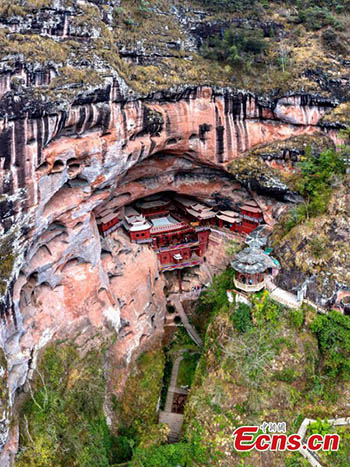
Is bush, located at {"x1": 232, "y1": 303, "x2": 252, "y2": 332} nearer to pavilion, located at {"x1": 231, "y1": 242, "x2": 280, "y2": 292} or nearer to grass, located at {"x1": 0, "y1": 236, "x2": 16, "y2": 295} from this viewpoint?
pavilion, located at {"x1": 231, "y1": 242, "x2": 280, "y2": 292}

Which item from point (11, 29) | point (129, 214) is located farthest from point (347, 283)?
point (11, 29)

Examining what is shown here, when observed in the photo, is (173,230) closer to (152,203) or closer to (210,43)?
(152,203)

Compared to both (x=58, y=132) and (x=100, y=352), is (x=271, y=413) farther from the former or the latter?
(x=58, y=132)

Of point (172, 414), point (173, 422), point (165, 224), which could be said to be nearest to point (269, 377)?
point (173, 422)

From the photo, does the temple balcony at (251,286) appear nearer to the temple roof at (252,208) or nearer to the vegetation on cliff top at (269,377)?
the vegetation on cliff top at (269,377)

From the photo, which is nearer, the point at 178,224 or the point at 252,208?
the point at 252,208

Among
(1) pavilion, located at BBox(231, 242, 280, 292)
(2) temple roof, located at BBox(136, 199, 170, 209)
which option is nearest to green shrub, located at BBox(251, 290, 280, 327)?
(1) pavilion, located at BBox(231, 242, 280, 292)
